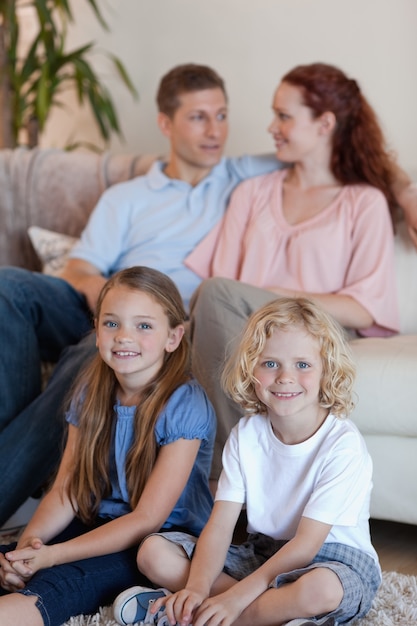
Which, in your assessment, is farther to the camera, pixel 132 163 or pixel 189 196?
pixel 132 163

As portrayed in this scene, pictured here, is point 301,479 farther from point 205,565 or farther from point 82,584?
point 82,584

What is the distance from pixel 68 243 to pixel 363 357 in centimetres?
113

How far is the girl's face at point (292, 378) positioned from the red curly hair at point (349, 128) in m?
0.99

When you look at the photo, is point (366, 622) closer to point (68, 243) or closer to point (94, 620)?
point (94, 620)

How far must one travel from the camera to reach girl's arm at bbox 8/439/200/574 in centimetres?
154

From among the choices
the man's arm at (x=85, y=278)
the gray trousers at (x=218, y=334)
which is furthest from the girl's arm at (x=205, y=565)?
the man's arm at (x=85, y=278)

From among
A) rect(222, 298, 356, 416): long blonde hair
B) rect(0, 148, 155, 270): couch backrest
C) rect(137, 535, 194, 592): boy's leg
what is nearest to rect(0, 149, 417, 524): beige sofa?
rect(0, 148, 155, 270): couch backrest

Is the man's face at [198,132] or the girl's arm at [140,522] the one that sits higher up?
the man's face at [198,132]

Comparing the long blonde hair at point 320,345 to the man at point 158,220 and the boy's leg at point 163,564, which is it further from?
the man at point 158,220

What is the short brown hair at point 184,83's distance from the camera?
260 cm

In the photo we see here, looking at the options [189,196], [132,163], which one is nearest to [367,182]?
[189,196]

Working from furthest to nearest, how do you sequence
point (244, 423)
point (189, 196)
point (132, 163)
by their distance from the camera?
point (132, 163)
point (189, 196)
point (244, 423)

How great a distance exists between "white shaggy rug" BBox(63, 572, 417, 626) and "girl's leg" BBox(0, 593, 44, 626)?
74 millimetres

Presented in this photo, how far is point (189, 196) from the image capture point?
102 inches
